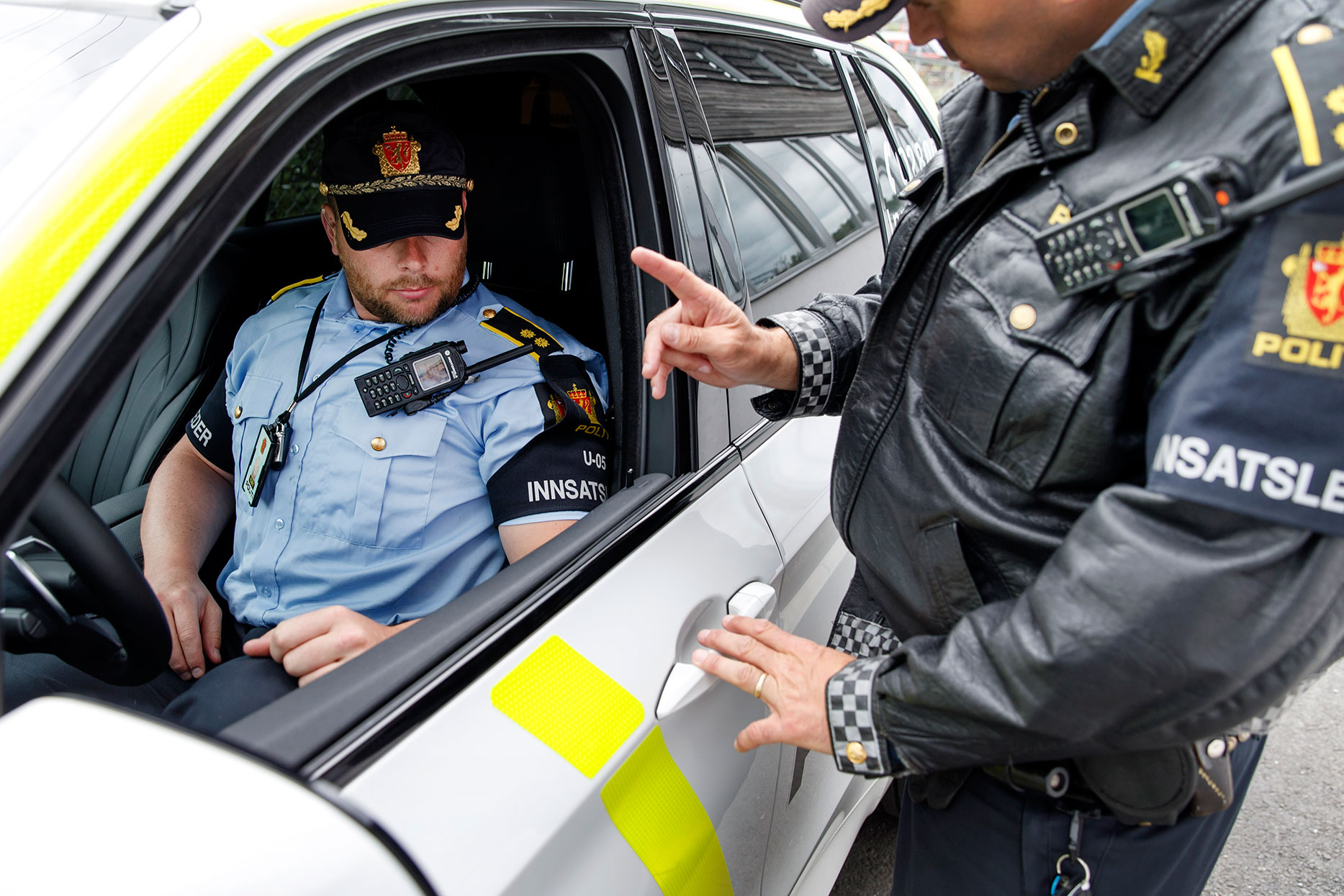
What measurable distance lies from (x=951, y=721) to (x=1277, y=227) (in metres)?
0.56

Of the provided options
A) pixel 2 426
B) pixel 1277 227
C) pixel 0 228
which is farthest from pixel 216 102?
pixel 1277 227

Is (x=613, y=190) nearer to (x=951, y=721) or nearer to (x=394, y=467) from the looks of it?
(x=394, y=467)

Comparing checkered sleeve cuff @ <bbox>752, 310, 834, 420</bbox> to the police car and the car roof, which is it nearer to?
the police car

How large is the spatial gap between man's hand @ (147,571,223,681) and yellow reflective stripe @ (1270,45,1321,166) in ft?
5.75

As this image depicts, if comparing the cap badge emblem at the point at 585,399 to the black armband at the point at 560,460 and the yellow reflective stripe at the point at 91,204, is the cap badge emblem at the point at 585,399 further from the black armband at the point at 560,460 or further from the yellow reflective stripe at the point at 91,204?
the yellow reflective stripe at the point at 91,204

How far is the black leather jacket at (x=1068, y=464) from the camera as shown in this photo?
761mm

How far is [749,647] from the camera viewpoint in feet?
3.67

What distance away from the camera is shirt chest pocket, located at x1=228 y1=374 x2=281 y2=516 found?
1.66 metres

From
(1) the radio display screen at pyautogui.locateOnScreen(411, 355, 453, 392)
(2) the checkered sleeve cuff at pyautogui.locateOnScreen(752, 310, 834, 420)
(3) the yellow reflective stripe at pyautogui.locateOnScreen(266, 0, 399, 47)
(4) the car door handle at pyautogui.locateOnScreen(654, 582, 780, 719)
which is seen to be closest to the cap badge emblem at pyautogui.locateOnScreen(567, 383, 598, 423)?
(1) the radio display screen at pyautogui.locateOnScreen(411, 355, 453, 392)

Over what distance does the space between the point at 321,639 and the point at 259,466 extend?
1.43ft

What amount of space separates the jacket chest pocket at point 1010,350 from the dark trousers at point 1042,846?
47cm

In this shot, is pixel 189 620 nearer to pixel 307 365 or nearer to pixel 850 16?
pixel 307 365

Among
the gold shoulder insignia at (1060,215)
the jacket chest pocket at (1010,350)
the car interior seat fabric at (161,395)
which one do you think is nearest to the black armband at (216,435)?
the car interior seat fabric at (161,395)

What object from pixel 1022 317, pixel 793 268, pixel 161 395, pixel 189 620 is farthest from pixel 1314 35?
pixel 161 395
